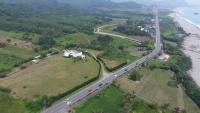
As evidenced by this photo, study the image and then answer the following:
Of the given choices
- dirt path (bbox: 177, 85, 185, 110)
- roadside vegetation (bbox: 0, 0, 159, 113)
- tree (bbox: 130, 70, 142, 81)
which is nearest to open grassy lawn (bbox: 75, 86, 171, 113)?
roadside vegetation (bbox: 0, 0, 159, 113)

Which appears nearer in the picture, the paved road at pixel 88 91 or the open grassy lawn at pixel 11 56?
the paved road at pixel 88 91

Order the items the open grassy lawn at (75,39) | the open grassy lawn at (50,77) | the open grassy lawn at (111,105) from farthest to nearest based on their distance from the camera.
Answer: the open grassy lawn at (75,39), the open grassy lawn at (50,77), the open grassy lawn at (111,105)

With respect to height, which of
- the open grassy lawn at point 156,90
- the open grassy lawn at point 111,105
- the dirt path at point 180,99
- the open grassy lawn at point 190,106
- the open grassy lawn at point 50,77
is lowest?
the open grassy lawn at point 190,106

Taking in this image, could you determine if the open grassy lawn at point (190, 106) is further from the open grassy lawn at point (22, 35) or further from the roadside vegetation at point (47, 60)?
the open grassy lawn at point (22, 35)

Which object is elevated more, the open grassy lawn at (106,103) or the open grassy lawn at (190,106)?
the open grassy lawn at (106,103)

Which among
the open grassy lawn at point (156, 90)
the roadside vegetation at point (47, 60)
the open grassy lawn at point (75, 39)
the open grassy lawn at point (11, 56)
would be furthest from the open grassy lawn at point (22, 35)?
the open grassy lawn at point (156, 90)

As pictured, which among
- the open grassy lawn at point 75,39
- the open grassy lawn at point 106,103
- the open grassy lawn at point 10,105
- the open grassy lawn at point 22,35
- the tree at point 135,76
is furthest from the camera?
the open grassy lawn at point 22,35

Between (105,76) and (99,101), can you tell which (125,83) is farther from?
(99,101)

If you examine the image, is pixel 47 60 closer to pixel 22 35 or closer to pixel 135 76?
pixel 135 76

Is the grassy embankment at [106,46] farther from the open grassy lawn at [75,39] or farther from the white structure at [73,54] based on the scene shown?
the white structure at [73,54]
